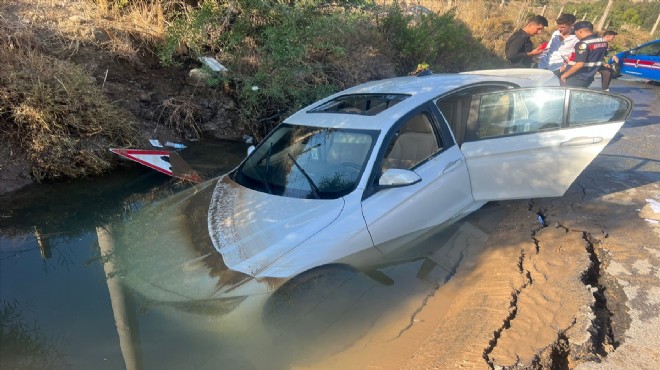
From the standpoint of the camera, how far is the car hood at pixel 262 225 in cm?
300

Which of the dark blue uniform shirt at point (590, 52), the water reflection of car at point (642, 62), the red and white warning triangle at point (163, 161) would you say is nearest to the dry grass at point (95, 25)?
the red and white warning triangle at point (163, 161)

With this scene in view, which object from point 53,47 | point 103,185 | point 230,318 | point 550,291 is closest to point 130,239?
point 230,318

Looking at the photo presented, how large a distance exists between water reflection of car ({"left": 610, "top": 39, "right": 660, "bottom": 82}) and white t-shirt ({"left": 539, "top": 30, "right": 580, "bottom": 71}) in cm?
772

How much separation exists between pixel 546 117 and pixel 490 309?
2.15 metres

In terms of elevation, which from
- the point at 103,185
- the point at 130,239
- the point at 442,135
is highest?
the point at 442,135

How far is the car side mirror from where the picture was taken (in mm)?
3436

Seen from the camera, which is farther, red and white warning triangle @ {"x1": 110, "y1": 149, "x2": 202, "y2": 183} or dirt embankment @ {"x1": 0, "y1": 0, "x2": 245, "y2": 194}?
dirt embankment @ {"x1": 0, "y1": 0, "x2": 245, "y2": 194}

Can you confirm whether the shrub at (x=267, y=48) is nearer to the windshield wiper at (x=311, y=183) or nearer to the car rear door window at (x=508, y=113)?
the car rear door window at (x=508, y=113)

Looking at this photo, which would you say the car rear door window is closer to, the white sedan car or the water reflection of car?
the white sedan car

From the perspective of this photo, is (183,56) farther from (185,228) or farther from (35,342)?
(35,342)

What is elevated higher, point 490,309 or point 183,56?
point 183,56

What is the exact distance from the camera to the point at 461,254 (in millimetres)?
4023

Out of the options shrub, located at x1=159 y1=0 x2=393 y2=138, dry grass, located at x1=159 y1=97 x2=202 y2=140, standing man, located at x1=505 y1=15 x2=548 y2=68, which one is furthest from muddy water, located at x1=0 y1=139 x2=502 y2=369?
standing man, located at x1=505 y1=15 x2=548 y2=68

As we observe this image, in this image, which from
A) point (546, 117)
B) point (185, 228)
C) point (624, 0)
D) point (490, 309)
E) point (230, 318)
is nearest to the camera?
point (230, 318)
